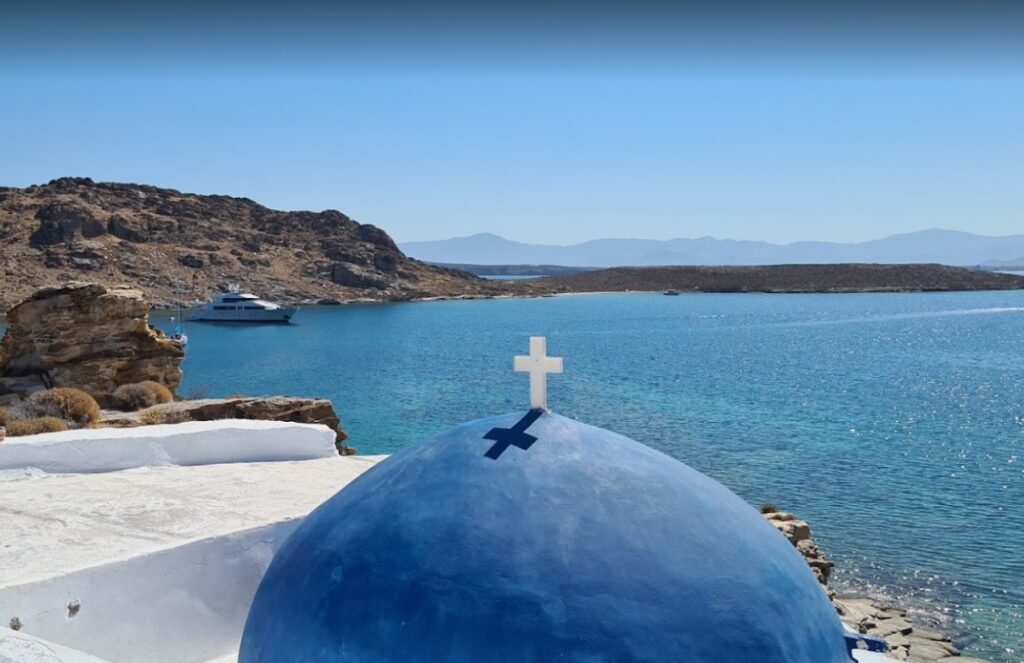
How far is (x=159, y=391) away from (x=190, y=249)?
74333mm

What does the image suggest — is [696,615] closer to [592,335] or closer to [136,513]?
[136,513]

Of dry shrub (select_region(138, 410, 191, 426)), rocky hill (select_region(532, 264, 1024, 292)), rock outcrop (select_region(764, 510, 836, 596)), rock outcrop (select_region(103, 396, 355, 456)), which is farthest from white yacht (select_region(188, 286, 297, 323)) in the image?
rocky hill (select_region(532, 264, 1024, 292))

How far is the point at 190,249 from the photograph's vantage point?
89000mm

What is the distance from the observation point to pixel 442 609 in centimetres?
351

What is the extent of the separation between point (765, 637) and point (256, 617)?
2149mm

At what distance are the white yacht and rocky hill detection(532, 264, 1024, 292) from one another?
60916 millimetres

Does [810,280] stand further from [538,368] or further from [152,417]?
[538,368]

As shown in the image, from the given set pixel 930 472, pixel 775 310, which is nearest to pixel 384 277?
pixel 775 310

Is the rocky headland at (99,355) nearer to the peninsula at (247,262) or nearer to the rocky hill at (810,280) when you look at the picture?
the peninsula at (247,262)

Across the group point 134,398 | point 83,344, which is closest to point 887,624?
point 134,398

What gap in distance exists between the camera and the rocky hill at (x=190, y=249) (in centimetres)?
7650

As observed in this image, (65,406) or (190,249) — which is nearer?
(65,406)

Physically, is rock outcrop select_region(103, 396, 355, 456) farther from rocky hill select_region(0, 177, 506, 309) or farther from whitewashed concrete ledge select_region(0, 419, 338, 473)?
rocky hill select_region(0, 177, 506, 309)

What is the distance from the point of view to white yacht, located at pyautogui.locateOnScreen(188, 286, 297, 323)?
229ft
